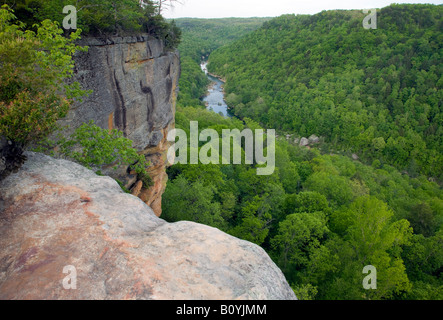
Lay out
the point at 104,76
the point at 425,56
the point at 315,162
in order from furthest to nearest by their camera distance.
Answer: the point at 425,56 → the point at 315,162 → the point at 104,76

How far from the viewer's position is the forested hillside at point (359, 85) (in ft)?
215

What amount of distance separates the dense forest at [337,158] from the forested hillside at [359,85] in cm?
34

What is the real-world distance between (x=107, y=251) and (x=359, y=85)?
90469 mm

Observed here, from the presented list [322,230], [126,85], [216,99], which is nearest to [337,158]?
[322,230]

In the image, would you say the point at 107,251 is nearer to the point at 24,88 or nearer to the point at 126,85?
the point at 24,88

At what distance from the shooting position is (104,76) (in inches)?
452

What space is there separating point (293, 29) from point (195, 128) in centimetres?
10205

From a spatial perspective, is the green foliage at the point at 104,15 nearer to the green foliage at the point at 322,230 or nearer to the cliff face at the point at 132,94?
the cliff face at the point at 132,94

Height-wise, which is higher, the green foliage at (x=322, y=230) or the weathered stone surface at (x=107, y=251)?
the weathered stone surface at (x=107, y=251)

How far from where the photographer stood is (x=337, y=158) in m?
53.1

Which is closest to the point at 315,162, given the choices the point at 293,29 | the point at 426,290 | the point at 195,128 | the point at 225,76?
the point at 195,128

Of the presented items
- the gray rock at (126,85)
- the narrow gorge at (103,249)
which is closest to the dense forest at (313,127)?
the gray rock at (126,85)

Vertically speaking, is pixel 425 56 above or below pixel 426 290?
above
